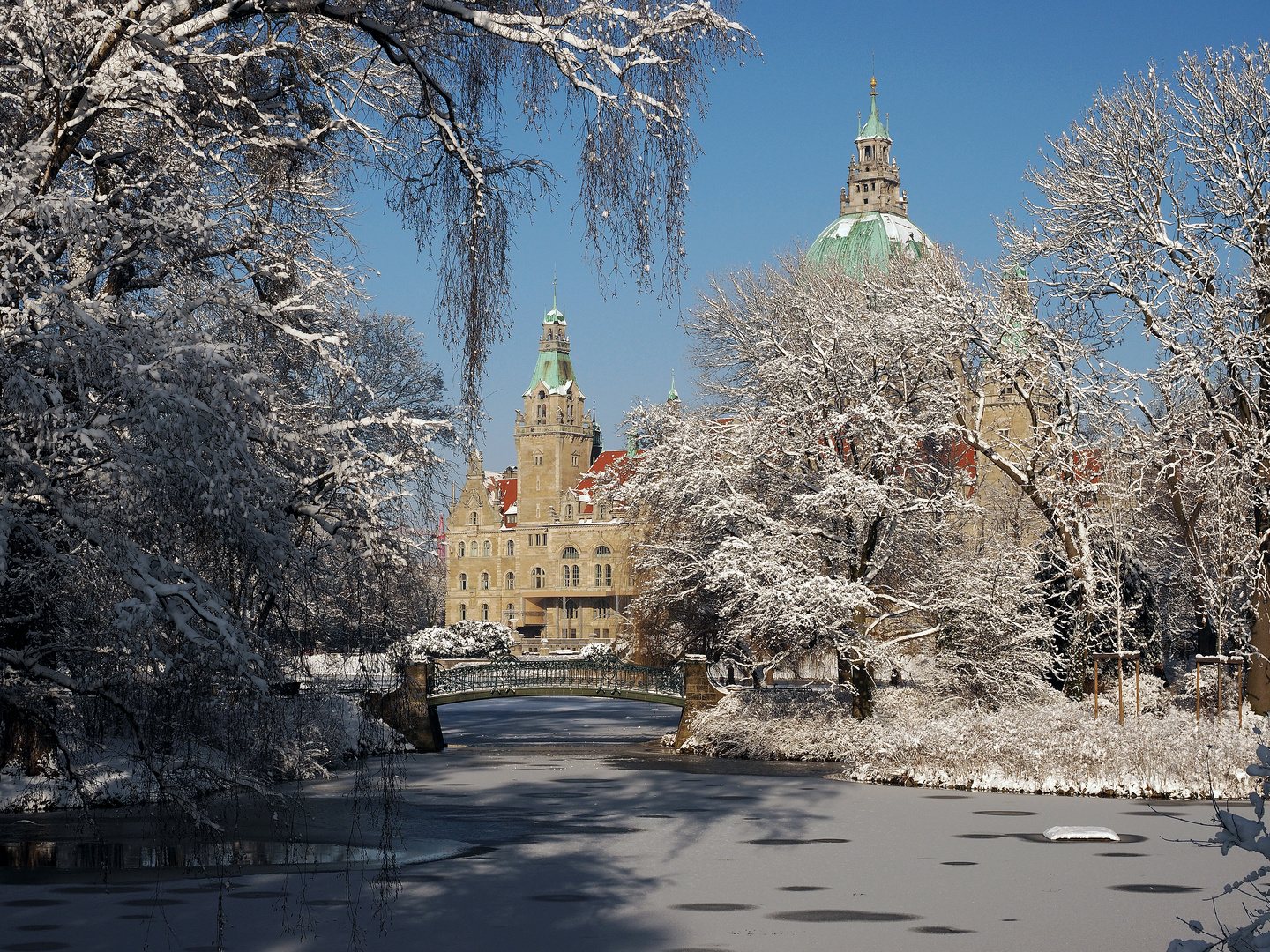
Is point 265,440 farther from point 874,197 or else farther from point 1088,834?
point 874,197

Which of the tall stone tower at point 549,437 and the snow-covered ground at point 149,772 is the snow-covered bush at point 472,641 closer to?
the tall stone tower at point 549,437

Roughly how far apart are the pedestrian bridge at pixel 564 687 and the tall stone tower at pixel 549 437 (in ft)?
227

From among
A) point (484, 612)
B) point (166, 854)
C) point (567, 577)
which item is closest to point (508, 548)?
point (484, 612)

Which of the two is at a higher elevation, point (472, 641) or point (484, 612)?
point (484, 612)

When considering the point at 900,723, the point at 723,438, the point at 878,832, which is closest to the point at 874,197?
the point at 723,438

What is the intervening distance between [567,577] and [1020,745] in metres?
86.9

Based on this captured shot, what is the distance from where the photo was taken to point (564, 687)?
1454 inches

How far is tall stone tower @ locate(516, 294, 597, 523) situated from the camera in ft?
366

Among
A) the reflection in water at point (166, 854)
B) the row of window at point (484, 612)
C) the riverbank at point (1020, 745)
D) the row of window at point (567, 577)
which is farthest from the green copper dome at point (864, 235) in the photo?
the row of window at point (484, 612)

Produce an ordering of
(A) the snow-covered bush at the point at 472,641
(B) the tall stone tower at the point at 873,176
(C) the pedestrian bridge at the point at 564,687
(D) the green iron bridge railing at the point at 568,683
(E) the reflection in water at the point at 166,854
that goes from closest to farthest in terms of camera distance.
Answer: (E) the reflection in water at the point at 166,854 → (C) the pedestrian bridge at the point at 564,687 → (D) the green iron bridge railing at the point at 568,683 → (A) the snow-covered bush at the point at 472,641 → (B) the tall stone tower at the point at 873,176

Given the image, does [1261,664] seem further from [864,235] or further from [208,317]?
[864,235]

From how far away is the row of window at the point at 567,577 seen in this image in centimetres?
10575

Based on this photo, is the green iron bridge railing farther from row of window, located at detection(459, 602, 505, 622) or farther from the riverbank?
row of window, located at detection(459, 602, 505, 622)

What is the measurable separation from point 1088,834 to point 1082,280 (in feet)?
42.6
